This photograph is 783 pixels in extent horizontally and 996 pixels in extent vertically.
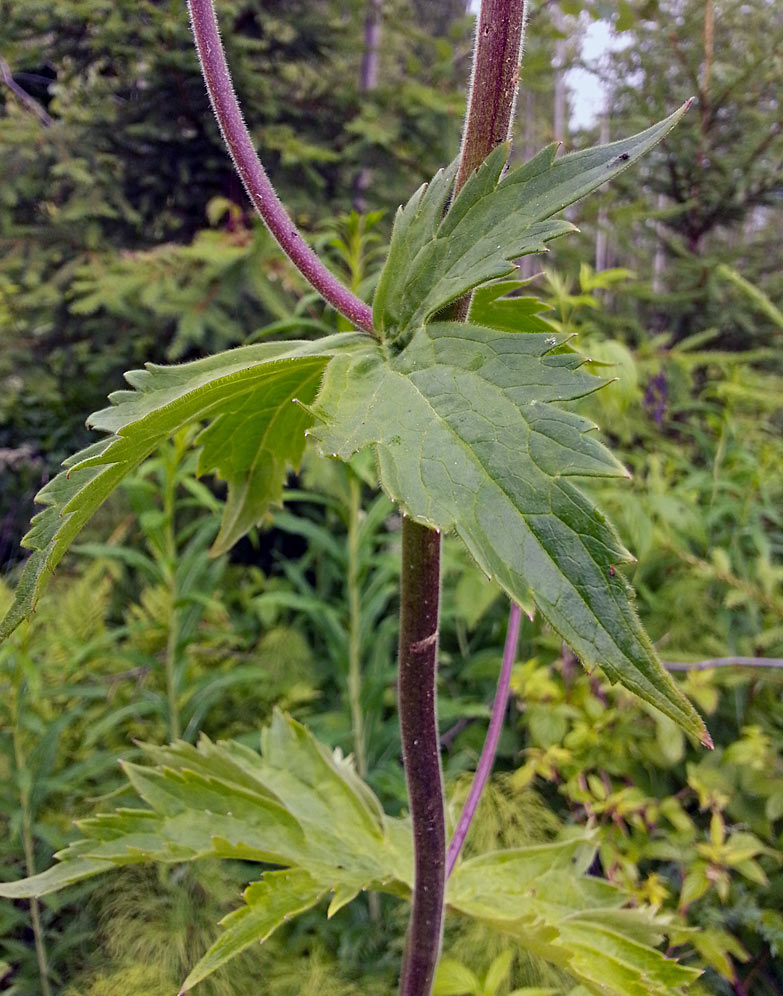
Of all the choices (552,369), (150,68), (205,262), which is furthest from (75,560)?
(552,369)

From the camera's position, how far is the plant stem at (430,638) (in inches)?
17.9

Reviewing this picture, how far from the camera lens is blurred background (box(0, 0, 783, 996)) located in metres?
1.21

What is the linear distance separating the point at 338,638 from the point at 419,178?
2.05 metres

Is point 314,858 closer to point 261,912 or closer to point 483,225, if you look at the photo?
point 261,912

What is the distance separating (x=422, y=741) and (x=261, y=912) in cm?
21

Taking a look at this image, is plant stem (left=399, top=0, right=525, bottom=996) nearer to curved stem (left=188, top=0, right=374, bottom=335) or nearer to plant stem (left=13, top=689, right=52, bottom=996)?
curved stem (left=188, top=0, right=374, bottom=335)

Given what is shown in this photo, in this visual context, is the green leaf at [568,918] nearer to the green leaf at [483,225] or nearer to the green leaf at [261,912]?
the green leaf at [261,912]

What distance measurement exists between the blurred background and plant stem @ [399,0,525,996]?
0.12 meters

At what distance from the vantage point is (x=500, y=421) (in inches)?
15.8

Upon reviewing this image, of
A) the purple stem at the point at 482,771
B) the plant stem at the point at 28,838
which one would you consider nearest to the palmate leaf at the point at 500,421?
the purple stem at the point at 482,771

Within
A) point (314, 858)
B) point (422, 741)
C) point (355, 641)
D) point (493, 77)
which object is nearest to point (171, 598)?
point (355, 641)

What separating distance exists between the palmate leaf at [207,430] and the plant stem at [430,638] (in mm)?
142

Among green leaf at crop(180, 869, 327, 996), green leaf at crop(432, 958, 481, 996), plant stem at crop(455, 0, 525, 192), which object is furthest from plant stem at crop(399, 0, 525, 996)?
green leaf at crop(432, 958, 481, 996)

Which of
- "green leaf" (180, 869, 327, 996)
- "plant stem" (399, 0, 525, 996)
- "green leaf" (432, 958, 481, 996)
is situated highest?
"plant stem" (399, 0, 525, 996)
